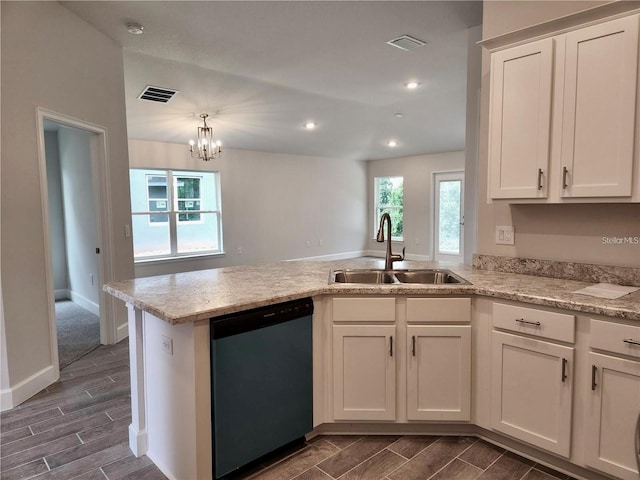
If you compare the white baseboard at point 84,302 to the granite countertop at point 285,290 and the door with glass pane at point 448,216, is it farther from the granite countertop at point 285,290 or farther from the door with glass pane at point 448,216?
the door with glass pane at point 448,216

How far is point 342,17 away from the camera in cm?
308

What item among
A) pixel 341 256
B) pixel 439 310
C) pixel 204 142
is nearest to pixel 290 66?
pixel 204 142

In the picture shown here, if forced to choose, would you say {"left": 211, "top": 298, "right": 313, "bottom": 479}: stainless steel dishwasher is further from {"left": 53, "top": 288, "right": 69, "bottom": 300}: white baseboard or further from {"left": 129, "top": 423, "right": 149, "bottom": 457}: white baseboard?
{"left": 53, "top": 288, "right": 69, "bottom": 300}: white baseboard

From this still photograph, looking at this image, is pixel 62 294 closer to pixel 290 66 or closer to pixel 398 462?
pixel 290 66

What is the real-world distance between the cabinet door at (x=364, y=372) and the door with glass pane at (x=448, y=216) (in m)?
6.50

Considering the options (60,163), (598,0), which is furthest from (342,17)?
(60,163)

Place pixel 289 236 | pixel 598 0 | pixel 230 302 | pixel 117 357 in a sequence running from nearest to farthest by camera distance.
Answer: pixel 230 302
pixel 598 0
pixel 117 357
pixel 289 236

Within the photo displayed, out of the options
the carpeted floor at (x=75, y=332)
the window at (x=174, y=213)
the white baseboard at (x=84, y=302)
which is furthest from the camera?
the window at (x=174, y=213)

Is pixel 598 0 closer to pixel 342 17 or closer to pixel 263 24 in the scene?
pixel 342 17

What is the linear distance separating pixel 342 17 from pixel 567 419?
302 centimetres

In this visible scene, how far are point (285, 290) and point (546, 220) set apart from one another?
64.9 inches

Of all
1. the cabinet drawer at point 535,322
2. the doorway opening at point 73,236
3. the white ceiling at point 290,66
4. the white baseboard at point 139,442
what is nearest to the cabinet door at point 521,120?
the cabinet drawer at point 535,322

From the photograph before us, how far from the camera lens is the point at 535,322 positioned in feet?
6.26

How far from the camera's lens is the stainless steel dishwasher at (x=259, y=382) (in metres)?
1.77
